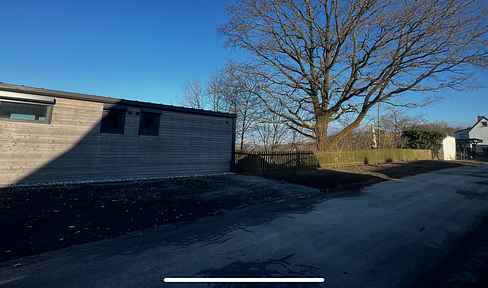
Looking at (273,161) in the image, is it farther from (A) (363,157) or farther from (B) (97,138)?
(A) (363,157)

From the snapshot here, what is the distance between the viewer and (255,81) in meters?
15.2

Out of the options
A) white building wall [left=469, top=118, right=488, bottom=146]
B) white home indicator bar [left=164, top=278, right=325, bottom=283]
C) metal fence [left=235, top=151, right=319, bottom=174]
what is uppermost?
white building wall [left=469, top=118, right=488, bottom=146]

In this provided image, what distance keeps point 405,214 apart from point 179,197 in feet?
19.2

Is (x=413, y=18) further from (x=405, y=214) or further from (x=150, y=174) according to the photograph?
(x=150, y=174)

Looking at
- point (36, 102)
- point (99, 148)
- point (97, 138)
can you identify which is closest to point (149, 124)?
point (97, 138)

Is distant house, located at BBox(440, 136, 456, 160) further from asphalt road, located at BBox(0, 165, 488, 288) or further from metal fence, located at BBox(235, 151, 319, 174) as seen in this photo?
asphalt road, located at BBox(0, 165, 488, 288)

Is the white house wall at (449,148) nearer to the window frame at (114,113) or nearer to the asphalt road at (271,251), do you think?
the asphalt road at (271,251)

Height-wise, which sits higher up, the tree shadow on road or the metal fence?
the metal fence

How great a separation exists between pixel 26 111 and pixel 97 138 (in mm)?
2357

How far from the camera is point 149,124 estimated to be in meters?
10.2

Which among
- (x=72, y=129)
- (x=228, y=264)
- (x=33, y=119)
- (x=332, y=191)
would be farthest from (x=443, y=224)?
(x=33, y=119)

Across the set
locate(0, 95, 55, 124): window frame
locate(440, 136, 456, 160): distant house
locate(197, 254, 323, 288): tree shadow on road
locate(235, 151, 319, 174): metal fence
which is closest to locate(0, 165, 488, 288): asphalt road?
locate(197, 254, 323, 288): tree shadow on road

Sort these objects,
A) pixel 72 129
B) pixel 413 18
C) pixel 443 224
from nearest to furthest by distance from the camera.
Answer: pixel 443 224, pixel 72 129, pixel 413 18

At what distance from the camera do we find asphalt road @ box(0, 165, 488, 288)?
8.13 feet
